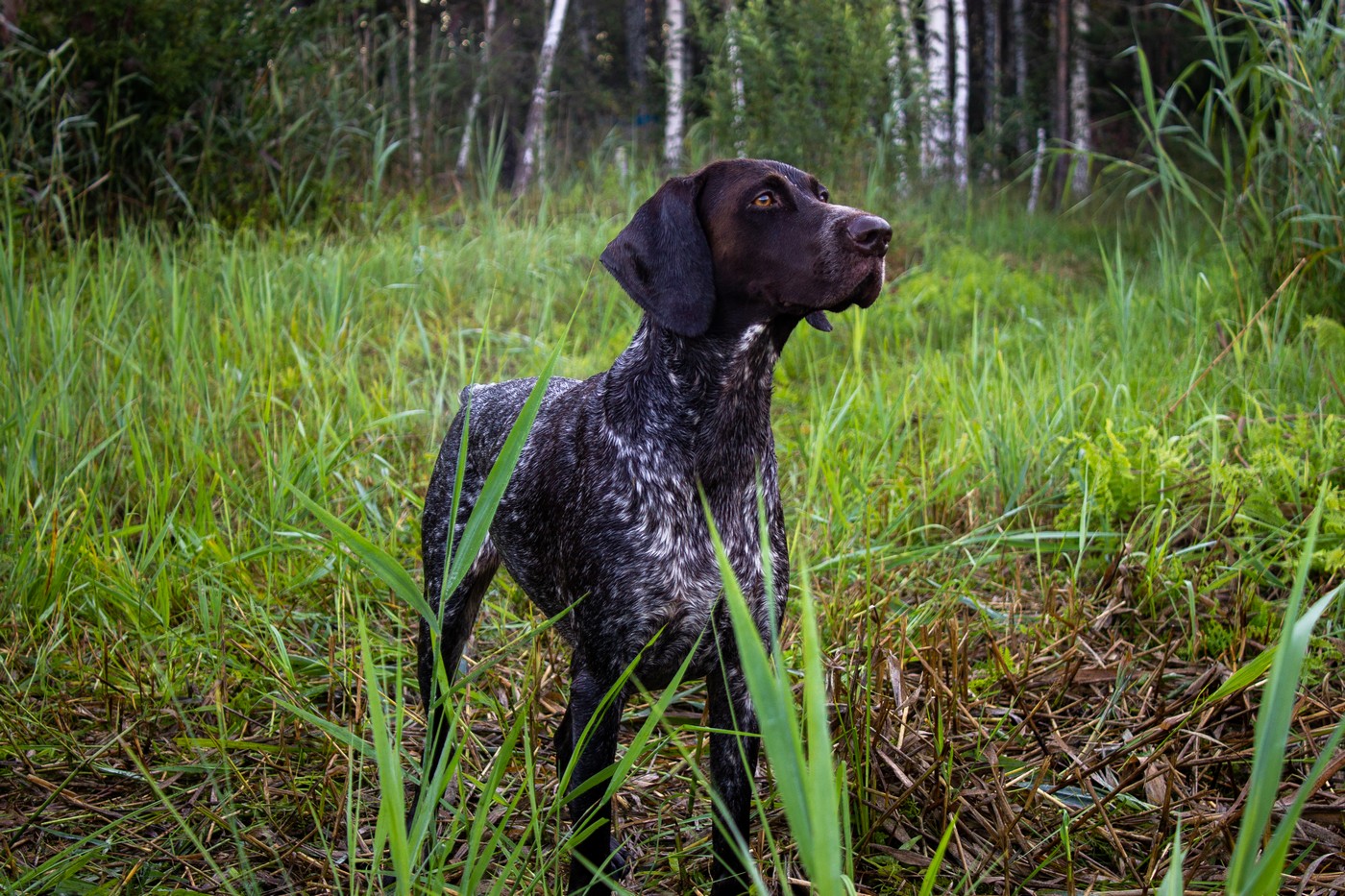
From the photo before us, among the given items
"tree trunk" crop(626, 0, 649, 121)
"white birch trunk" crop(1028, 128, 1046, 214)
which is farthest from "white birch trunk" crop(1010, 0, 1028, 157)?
"tree trunk" crop(626, 0, 649, 121)

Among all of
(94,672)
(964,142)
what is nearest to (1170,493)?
(94,672)

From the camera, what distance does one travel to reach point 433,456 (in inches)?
167

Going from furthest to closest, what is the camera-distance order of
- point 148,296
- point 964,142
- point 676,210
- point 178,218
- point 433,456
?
point 964,142 < point 178,218 < point 148,296 < point 433,456 < point 676,210

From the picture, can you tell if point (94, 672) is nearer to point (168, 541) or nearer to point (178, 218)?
point (168, 541)

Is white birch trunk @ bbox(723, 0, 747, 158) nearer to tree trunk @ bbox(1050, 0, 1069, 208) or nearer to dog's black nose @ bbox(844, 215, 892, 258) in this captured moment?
dog's black nose @ bbox(844, 215, 892, 258)

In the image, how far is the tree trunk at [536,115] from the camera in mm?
9250

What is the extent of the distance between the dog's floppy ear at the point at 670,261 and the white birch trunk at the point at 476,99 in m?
5.60

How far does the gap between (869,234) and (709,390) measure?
0.51 m

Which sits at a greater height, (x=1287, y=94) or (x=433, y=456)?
(x=1287, y=94)

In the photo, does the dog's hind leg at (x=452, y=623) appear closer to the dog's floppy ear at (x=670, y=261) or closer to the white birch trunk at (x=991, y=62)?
the dog's floppy ear at (x=670, y=261)

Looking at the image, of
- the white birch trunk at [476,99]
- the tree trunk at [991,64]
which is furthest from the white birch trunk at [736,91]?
the tree trunk at [991,64]

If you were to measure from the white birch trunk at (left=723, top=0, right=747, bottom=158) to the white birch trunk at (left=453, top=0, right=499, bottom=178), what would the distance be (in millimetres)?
2147

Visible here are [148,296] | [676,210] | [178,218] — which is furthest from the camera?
[178,218]

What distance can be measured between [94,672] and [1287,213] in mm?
4867
